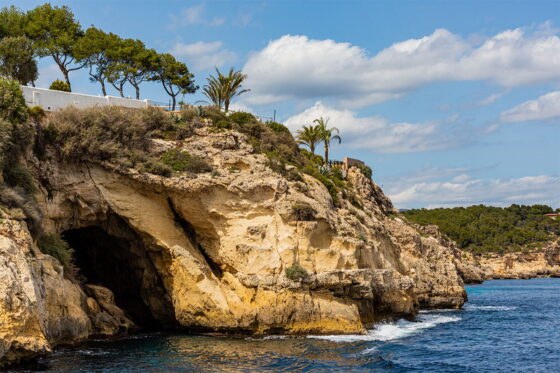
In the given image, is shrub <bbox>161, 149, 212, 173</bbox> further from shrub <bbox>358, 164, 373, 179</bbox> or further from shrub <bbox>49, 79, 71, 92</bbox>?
shrub <bbox>358, 164, 373, 179</bbox>

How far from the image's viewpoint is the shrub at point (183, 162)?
30.5 m

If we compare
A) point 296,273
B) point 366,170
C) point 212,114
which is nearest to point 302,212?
point 296,273

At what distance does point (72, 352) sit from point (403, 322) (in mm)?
19771

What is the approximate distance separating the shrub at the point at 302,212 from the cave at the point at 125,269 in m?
7.51

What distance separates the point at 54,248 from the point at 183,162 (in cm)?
846

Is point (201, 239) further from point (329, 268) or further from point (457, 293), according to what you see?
point (457, 293)

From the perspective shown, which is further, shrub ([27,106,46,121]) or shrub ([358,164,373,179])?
shrub ([358,164,373,179])

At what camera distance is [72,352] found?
2250 centimetres

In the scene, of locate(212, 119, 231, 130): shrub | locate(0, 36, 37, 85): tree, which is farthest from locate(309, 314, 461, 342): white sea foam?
locate(0, 36, 37, 85): tree

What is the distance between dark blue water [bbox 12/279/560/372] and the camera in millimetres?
21312

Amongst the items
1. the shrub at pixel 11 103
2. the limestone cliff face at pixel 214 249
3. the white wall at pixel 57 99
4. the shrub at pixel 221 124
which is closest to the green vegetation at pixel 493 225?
the shrub at pixel 221 124

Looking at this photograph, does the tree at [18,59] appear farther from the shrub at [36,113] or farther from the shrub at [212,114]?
the shrub at [212,114]

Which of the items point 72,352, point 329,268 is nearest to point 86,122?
point 72,352

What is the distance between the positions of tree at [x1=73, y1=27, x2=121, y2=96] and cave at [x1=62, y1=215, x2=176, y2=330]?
15665 mm
